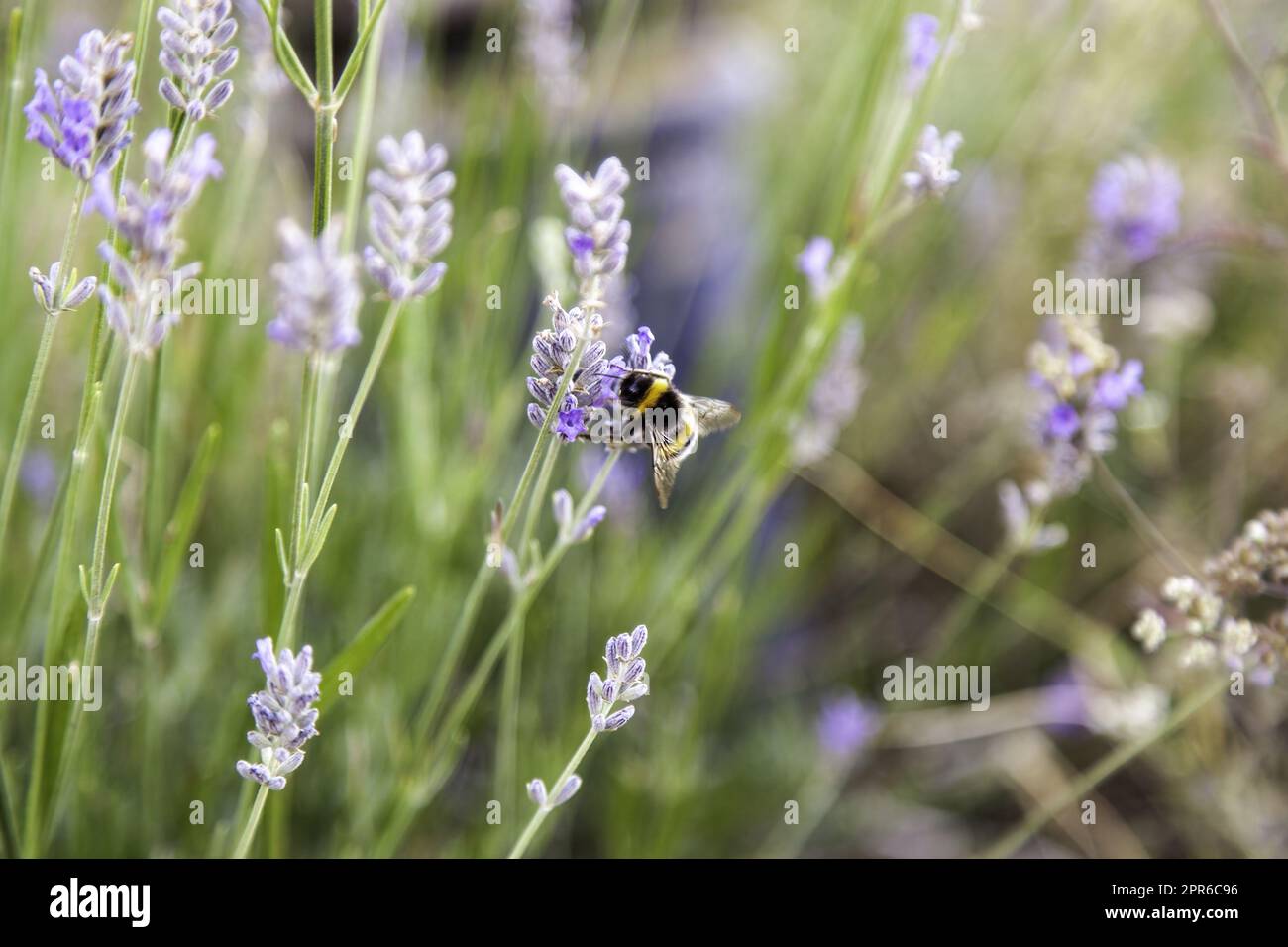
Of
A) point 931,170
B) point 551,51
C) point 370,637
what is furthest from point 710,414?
point 551,51

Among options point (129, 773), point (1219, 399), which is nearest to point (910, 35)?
point (1219, 399)

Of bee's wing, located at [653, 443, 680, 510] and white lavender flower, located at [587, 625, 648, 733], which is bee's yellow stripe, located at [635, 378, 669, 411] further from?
white lavender flower, located at [587, 625, 648, 733]

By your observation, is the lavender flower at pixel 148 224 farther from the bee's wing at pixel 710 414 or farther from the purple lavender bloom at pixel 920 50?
the purple lavender bloom at pixel 920 50

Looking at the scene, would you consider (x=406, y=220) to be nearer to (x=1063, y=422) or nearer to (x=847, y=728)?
(x=1063, y=422)

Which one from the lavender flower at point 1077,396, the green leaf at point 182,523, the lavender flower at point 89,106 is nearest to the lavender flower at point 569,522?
the green leaf at point 182,523

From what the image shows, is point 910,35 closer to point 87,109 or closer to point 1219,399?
point 87,109

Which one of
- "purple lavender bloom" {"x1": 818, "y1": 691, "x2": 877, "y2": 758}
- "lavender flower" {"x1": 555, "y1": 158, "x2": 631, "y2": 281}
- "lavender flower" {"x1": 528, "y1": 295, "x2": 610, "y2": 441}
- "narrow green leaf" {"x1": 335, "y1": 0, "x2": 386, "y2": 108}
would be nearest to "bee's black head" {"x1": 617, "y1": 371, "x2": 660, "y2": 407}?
"lavender flower" {"x1": 528, "y1": 295, "x2": 610, "y2": 441}
